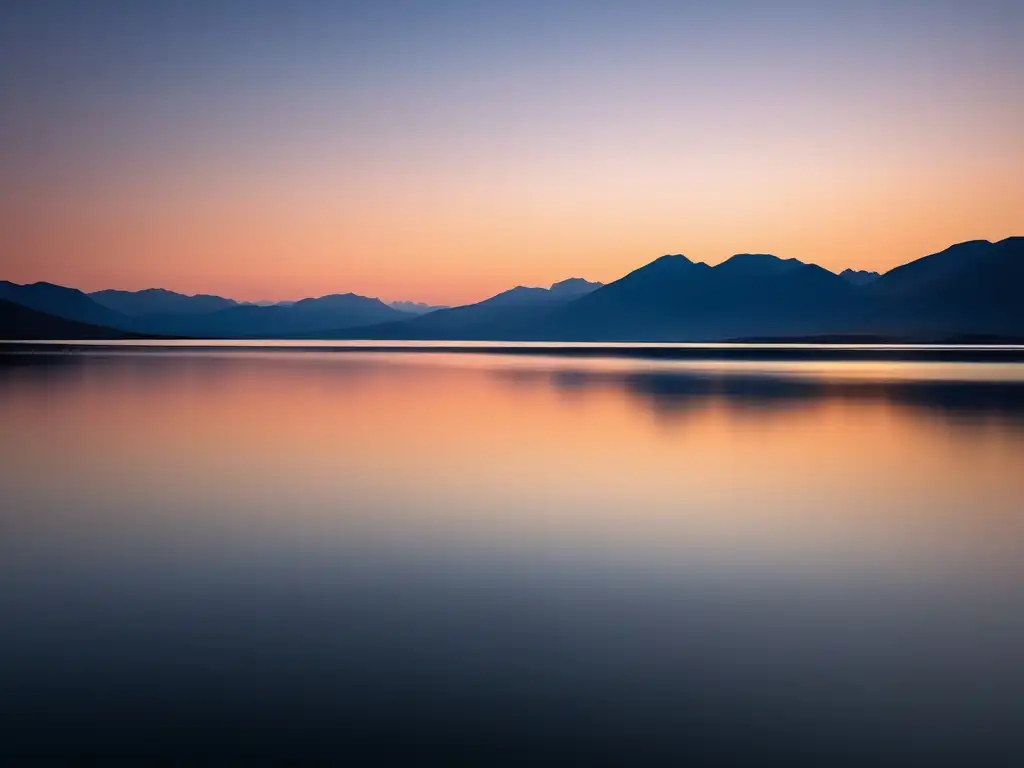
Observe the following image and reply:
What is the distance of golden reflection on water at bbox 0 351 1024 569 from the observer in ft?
44.4

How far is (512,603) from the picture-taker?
374 inches

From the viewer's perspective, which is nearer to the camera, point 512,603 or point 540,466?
point 512,603

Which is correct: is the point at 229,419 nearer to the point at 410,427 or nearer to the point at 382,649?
the point at 410,427

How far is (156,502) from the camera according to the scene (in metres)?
15.0

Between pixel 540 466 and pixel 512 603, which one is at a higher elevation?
pixel 512 603

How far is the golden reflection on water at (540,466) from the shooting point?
13547mm

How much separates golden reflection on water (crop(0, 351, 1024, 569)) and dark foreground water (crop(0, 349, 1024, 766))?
128mm

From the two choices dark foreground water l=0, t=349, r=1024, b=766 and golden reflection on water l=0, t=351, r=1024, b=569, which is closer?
dark foreground water l=0, t=349, r=1024, b=766

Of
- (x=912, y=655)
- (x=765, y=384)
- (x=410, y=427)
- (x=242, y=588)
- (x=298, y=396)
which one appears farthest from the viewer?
(x=765, y=384)

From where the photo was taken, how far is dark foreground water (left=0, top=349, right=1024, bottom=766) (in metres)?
6.48

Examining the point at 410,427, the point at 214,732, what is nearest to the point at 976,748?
the point at 214,732

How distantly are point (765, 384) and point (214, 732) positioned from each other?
46209 millimetres

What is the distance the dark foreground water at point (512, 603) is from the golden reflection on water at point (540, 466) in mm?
128

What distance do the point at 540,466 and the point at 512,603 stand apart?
10.0 metres
